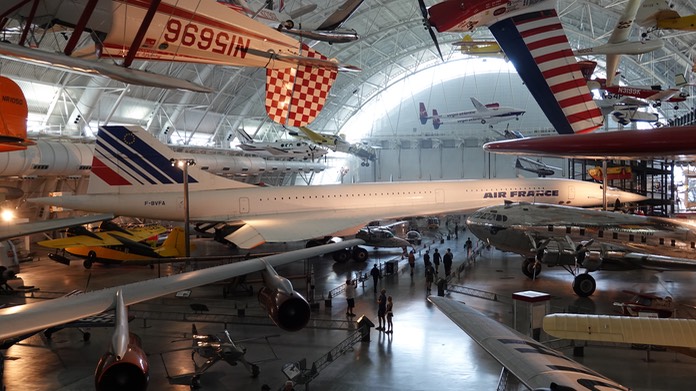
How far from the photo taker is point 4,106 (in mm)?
8766

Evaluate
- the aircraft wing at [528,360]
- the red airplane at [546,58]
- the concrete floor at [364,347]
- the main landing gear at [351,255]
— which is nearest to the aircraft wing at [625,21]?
the red airplane at [546,58]

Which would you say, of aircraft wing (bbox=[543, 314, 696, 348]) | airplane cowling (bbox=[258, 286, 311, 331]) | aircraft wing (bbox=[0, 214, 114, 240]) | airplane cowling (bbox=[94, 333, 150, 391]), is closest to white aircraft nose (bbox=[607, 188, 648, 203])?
aircraft wing (bbox=[543, 314, 696, 348])

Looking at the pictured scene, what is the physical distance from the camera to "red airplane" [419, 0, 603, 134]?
27.2 feet

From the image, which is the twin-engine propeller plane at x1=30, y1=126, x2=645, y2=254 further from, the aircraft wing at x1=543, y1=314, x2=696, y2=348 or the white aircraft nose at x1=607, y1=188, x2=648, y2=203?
the aircraft wing at x1=543, y1=314, x2=696, y2=348

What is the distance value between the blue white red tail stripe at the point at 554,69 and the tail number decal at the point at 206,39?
4635mm

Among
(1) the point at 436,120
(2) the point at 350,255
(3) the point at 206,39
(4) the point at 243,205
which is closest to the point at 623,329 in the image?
(3) the point at 206,39

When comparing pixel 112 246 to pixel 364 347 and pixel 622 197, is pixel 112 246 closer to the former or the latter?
pixel 364 347

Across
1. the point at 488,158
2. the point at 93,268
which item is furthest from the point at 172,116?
the point at 488,158

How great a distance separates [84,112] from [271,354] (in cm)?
2391

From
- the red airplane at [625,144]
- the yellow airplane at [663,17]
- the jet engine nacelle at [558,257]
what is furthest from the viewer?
the yellow airplane at [663,17]

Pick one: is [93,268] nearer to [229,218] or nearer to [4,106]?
[229,218]

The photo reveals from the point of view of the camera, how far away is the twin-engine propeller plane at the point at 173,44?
6.47 metres

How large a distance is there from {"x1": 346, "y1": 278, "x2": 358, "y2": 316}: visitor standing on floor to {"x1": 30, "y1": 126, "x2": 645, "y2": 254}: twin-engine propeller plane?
2312 millimetres

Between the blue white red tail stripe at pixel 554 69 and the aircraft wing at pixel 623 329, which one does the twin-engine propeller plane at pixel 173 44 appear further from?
the aircraft wing at pixel 623 329
